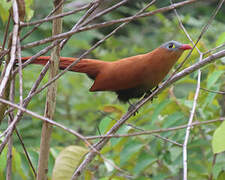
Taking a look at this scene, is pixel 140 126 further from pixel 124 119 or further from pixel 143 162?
pixel 124 119

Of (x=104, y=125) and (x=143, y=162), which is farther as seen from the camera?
(x=143, y=162)

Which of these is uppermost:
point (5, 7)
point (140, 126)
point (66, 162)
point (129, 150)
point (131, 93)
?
point (131, 93)

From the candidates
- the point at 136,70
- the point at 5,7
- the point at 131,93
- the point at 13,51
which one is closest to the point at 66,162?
the point at 13,51

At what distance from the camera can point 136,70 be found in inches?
117

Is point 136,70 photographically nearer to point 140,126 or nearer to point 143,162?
point 140,126

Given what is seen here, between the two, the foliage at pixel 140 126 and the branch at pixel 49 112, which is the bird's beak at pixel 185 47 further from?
the branch at pixel 49 112

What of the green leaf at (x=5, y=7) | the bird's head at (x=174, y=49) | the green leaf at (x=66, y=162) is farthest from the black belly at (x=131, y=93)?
the green leaf at (x=5, y=7)

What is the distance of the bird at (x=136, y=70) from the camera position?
291 centimetres

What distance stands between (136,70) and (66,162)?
161 cm

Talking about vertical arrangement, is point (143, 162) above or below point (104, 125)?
below

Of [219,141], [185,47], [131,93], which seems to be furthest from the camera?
[131,93]

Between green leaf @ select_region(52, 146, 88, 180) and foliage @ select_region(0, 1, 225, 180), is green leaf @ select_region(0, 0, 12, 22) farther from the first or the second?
green leaf @ select_region(52, 146, 88, 180)

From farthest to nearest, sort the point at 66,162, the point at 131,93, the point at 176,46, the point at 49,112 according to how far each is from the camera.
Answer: the point at 131,93 → the point at 176,46 → the point at 49,112 → the point at 66,162

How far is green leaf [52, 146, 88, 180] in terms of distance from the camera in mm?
1424
